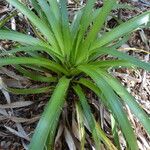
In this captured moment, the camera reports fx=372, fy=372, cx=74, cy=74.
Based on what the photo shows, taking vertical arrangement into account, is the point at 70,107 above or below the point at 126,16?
below

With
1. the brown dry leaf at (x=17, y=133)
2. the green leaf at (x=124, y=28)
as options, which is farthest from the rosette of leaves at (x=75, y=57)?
the brown dry leaf at (x=17, y=133)

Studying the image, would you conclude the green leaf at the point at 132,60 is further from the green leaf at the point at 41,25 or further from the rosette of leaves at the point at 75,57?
the green leaf at the point at 41,25

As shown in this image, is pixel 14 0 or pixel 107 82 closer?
pixel 107 82

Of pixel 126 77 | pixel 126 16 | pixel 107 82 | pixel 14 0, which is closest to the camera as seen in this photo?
pixel 107 82

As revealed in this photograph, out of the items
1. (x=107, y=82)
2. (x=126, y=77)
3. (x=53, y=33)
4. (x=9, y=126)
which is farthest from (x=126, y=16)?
(x=9, y=126)

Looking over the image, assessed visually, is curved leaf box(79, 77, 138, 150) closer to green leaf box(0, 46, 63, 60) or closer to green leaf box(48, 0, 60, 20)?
green leaf box(0, 46, 63, 60)

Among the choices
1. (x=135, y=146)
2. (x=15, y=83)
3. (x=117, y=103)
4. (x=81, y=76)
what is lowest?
(x=135, y=146)

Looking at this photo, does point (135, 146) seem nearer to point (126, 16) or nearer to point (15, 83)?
point (15, 83)

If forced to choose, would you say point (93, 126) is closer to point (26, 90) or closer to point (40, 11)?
point (26, 90)

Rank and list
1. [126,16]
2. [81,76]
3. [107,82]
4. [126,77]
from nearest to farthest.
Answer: [107,82] → [81,76] → [126,77] → [126,16]
